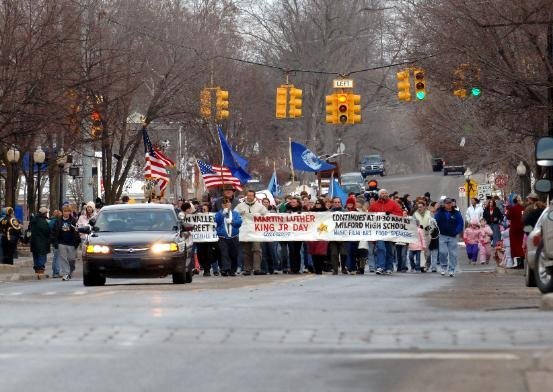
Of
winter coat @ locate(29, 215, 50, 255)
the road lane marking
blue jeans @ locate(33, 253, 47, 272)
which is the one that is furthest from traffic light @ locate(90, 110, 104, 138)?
the road lane marking

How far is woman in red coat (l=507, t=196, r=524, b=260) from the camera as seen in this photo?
115 feet

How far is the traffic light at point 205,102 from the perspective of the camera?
5969 cm

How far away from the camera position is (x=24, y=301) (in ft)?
61.6

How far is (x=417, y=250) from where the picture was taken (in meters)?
37.2

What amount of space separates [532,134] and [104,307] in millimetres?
29515

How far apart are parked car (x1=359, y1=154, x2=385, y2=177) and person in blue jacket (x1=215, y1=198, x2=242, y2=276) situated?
84978 millimetres

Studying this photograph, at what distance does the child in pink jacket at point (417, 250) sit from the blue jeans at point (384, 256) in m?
0.78

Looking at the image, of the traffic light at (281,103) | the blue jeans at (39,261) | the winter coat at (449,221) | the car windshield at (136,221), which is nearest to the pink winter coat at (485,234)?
the traffic light at (281,103)

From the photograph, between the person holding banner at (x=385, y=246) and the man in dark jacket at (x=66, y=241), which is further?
the person holding banner at (x=385, y=246)

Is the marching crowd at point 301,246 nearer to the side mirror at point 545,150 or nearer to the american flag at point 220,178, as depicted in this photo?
the side mirror at point 545,150

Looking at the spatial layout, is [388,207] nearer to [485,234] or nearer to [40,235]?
[40,235]

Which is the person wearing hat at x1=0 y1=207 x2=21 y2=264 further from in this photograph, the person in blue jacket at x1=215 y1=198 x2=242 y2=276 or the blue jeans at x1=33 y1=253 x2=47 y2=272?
the person in blue jacket at x1=215 y1=198 x2=242 y2=276

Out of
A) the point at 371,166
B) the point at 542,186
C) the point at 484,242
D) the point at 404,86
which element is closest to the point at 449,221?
the point at 542,186

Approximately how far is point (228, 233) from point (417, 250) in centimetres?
490
